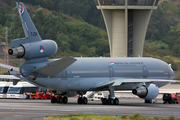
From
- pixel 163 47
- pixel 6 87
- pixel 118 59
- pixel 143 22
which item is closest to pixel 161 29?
pixel 163 47

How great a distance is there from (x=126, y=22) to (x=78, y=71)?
1246 inches

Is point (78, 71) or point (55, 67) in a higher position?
point (78, 71)

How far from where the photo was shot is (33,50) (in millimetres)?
37969

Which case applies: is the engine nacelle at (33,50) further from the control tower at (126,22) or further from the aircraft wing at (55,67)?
the control tower at (126,22)

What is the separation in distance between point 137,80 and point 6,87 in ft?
104

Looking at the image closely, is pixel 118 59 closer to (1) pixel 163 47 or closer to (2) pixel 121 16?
(2) pixel 121 16

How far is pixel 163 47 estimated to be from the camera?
175125 millimetres

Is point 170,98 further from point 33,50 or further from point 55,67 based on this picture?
point 33,50

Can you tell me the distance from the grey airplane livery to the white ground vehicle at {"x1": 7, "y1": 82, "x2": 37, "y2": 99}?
17266 mm

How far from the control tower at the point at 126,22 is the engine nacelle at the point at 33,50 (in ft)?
114

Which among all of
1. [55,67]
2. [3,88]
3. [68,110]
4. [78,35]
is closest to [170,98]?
[55,67]

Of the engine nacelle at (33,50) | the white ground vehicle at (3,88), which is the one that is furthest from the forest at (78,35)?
the engine nacelle at (33,50)

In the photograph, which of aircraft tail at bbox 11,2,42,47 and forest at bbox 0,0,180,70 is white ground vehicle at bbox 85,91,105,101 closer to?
aircraft tail at bbox 11,2,42,47

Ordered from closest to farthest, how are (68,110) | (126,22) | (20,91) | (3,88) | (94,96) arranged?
(68,110) → (94,96) → (20,91) → (3,88) → (126,22)
